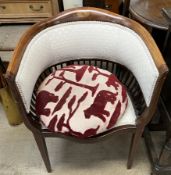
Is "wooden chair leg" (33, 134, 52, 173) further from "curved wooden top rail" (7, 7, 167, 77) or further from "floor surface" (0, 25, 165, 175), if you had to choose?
"curved wooden top rail" (7, 7, 167, 77)

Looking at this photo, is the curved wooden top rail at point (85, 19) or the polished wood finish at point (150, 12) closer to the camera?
the curved wooden top rail at point (85, 19)

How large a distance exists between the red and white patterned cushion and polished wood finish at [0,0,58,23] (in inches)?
30.4

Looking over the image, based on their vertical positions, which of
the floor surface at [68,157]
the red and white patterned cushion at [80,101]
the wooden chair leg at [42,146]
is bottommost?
the floor surface at [68,157]

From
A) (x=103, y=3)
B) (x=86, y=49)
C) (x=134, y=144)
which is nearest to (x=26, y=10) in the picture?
(x=103, y=3)

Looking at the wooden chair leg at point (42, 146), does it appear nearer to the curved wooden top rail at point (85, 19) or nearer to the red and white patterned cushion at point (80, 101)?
the red and white patterned cushion at point (80, 101)

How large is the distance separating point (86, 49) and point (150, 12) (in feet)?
1.21

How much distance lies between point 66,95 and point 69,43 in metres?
0.26

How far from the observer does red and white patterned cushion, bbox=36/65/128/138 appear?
95 cm

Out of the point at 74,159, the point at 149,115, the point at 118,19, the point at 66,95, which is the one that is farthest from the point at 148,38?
the point at 74,159

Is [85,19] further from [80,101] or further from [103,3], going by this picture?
[103,3]

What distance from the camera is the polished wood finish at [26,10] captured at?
1.70m

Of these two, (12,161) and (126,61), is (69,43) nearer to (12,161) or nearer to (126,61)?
(126,61)

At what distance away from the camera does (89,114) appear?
3.15 ft

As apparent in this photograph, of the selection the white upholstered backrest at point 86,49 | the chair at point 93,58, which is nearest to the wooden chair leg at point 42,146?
the chair at point 93,58
